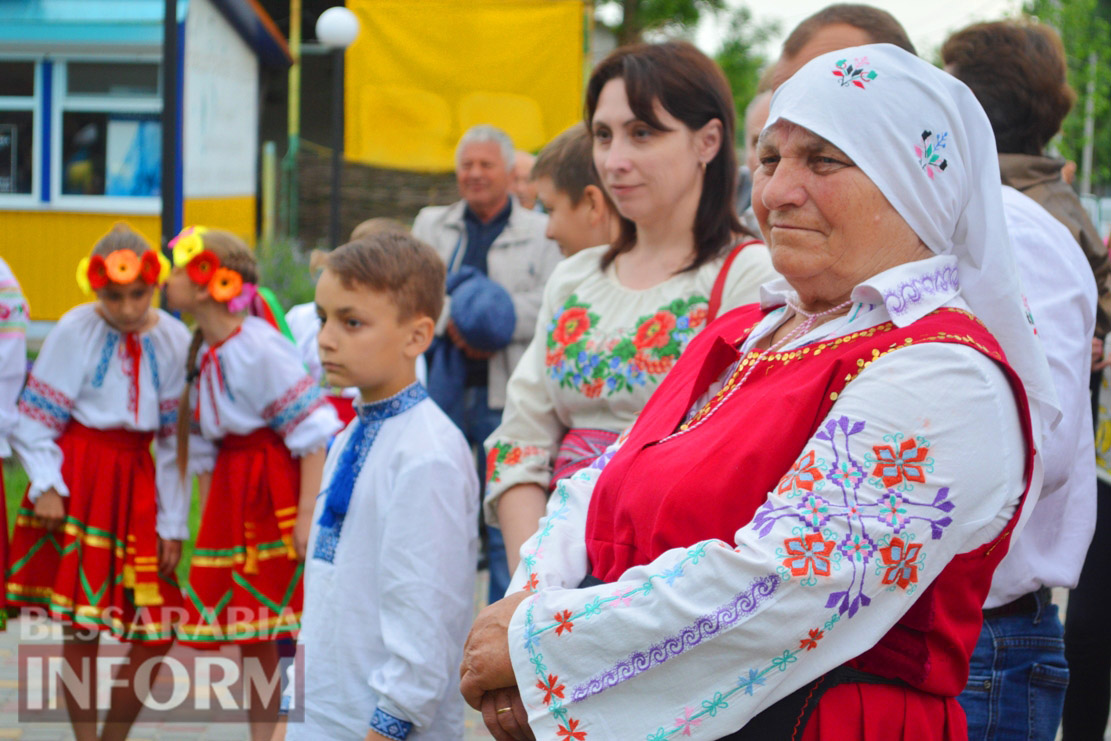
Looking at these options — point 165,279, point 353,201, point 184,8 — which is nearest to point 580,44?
point 353,201

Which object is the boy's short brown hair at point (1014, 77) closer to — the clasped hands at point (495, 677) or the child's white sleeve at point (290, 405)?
the clasped hands at point (495, 677)

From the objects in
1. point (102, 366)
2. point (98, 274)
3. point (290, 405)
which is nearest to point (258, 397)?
point (290, 405)

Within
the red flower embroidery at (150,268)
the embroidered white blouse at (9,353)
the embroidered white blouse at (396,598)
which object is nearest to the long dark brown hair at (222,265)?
the red flower embroidery at (150,268)

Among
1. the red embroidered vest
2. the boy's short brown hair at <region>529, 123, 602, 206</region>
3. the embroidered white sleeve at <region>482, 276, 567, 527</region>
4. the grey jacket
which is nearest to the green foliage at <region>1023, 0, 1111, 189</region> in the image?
the grey jacket

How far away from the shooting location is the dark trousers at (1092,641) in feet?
11.2

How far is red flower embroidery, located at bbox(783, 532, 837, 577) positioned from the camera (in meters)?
1.51

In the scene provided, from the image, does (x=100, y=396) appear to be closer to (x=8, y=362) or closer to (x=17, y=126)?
(x=8, y=362)

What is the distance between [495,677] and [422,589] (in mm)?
1016

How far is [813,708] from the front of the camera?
1604 mm

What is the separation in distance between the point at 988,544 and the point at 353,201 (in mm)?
14878

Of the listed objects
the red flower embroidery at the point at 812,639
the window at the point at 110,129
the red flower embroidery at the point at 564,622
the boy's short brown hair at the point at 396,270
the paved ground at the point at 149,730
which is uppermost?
the window at the point at 110,129

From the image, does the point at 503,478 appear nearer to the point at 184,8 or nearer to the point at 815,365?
the point at 815,365

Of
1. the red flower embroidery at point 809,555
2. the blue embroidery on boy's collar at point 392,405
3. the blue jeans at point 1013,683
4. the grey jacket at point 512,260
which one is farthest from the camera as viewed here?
the grey jacket at point 512,260

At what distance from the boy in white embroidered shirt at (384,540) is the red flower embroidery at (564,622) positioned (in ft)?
3.56
